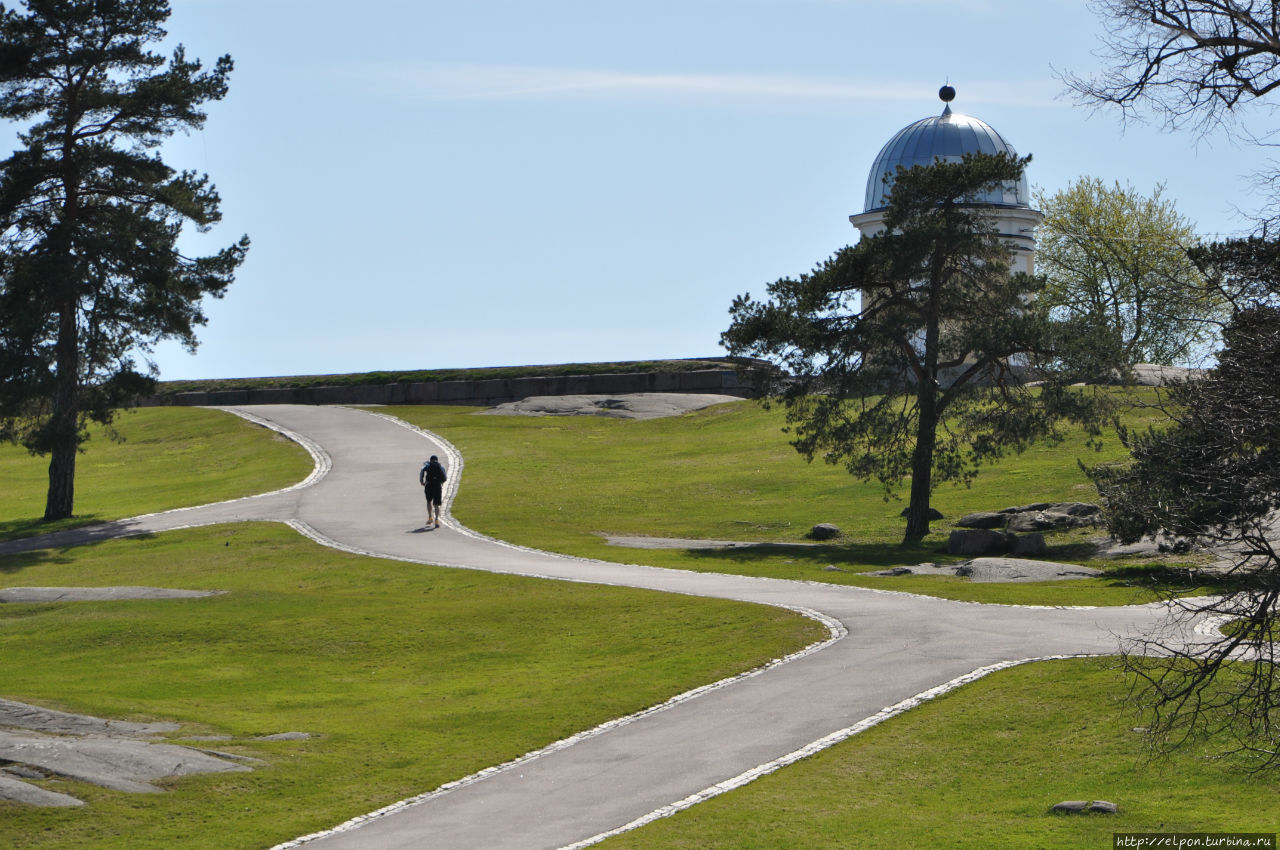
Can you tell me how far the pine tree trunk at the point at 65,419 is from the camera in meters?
44.2

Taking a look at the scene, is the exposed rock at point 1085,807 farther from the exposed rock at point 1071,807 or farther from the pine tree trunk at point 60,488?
the pine tree trunk at point 60,488

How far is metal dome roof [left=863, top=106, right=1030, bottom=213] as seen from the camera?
67188 millimetres

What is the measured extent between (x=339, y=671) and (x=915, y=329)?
839 inches

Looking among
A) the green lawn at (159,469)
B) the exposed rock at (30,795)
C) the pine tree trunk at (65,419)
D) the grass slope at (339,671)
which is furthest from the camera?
the green lawn at (159,469)

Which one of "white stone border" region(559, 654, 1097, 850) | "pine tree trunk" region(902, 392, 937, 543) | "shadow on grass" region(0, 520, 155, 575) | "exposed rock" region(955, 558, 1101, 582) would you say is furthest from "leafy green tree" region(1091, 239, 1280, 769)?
"shadow on grass" region(0, 520, 155, 575)

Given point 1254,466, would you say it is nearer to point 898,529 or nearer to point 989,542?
point 989,542

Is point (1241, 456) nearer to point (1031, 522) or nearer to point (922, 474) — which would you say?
point (1031, 522)

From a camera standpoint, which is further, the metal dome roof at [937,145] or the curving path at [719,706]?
the metal dome roof at [937,145]

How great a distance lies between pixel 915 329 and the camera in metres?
39.0

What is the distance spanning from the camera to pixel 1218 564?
3077 centimetres

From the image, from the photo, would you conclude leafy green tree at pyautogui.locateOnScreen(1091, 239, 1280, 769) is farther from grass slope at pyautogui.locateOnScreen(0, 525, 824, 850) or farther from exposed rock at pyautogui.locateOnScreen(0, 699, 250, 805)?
exposed rock at pyautogui.locateOnScreen(0, 699, 250, 805)

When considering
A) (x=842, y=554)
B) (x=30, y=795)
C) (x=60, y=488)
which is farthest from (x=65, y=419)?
(x=30, y=795)

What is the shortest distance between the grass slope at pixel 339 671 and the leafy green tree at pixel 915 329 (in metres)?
12.1

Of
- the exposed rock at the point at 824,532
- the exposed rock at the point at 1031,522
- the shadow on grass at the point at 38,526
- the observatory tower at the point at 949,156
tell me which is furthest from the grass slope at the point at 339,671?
the observatory tower at the point at 949,156
